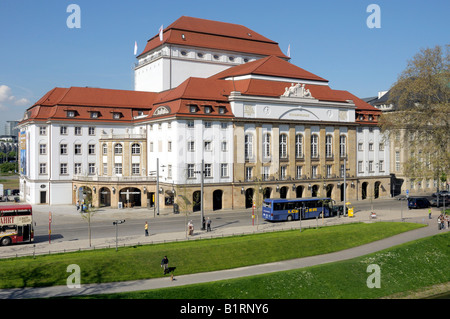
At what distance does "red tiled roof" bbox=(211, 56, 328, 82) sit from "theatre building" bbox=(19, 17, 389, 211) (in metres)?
0.26

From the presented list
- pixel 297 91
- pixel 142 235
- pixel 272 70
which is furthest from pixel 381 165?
pixel 142 235

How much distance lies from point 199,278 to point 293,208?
25.0 meters

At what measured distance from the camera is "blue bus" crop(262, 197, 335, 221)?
55.8 meters

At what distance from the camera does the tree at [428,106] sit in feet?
190

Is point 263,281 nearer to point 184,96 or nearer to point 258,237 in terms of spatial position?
point 258,237

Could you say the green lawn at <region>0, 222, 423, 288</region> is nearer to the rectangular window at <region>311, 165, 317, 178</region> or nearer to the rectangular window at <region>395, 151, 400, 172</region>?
the rectangular window at <region>311, 165, 317, 178</region>

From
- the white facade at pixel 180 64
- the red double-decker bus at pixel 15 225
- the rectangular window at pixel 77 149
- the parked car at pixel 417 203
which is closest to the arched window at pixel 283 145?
the parked car at pixel 417 203

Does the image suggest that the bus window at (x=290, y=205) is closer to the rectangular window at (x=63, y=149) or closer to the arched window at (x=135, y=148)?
the arched window at (x=135, y=148)

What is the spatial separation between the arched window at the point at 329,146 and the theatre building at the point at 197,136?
0.53 feet

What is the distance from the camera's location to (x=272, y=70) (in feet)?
241

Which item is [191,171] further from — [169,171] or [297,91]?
[297,91]

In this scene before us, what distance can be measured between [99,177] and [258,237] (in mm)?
33710

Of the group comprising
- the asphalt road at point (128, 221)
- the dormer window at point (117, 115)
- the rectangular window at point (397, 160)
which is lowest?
the asphalt road at point (128, 221)

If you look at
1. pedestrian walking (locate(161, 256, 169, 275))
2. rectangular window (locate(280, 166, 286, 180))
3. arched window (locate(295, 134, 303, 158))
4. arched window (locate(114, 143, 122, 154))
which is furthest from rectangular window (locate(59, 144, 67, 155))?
pedestrian walking (locate(161, 256, 169, 275))
